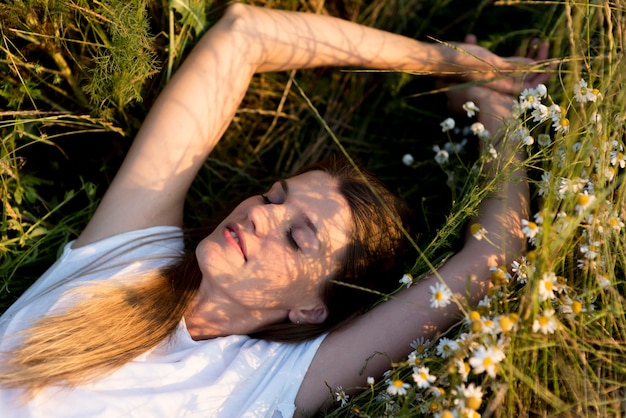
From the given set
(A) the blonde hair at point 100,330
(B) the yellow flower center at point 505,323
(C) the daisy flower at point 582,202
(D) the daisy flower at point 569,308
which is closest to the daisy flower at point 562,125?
(C) the daisy flower at point 582,202

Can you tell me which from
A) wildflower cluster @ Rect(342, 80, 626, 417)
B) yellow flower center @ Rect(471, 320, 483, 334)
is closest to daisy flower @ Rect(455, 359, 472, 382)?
wildflower cluster @ Rect(342, 80, 626, 417)

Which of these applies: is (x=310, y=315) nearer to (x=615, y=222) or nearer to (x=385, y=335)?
(x=385, y=335)

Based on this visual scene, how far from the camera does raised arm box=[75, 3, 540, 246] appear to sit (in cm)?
258

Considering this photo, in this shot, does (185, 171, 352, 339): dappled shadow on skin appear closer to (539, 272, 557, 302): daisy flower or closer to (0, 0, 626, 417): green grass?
(0, 0, 626, 417): green grass

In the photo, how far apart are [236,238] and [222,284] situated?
0.19 meters

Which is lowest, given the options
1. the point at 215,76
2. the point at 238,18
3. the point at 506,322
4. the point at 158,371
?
the point at 158,371

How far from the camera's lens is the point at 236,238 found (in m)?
2.39

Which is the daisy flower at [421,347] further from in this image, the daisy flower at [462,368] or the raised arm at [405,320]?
the daisy flower at [462,368]

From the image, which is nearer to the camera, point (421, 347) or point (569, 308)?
point (569, 308)

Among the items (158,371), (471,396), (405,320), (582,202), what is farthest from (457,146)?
(158,371)

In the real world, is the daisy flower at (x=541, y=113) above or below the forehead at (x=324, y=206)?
above

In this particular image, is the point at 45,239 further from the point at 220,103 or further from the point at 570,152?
the point at 570,152

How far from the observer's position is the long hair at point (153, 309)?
7.54 ft

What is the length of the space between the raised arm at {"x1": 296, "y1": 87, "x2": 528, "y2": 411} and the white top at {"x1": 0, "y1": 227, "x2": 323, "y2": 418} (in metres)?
0.08
